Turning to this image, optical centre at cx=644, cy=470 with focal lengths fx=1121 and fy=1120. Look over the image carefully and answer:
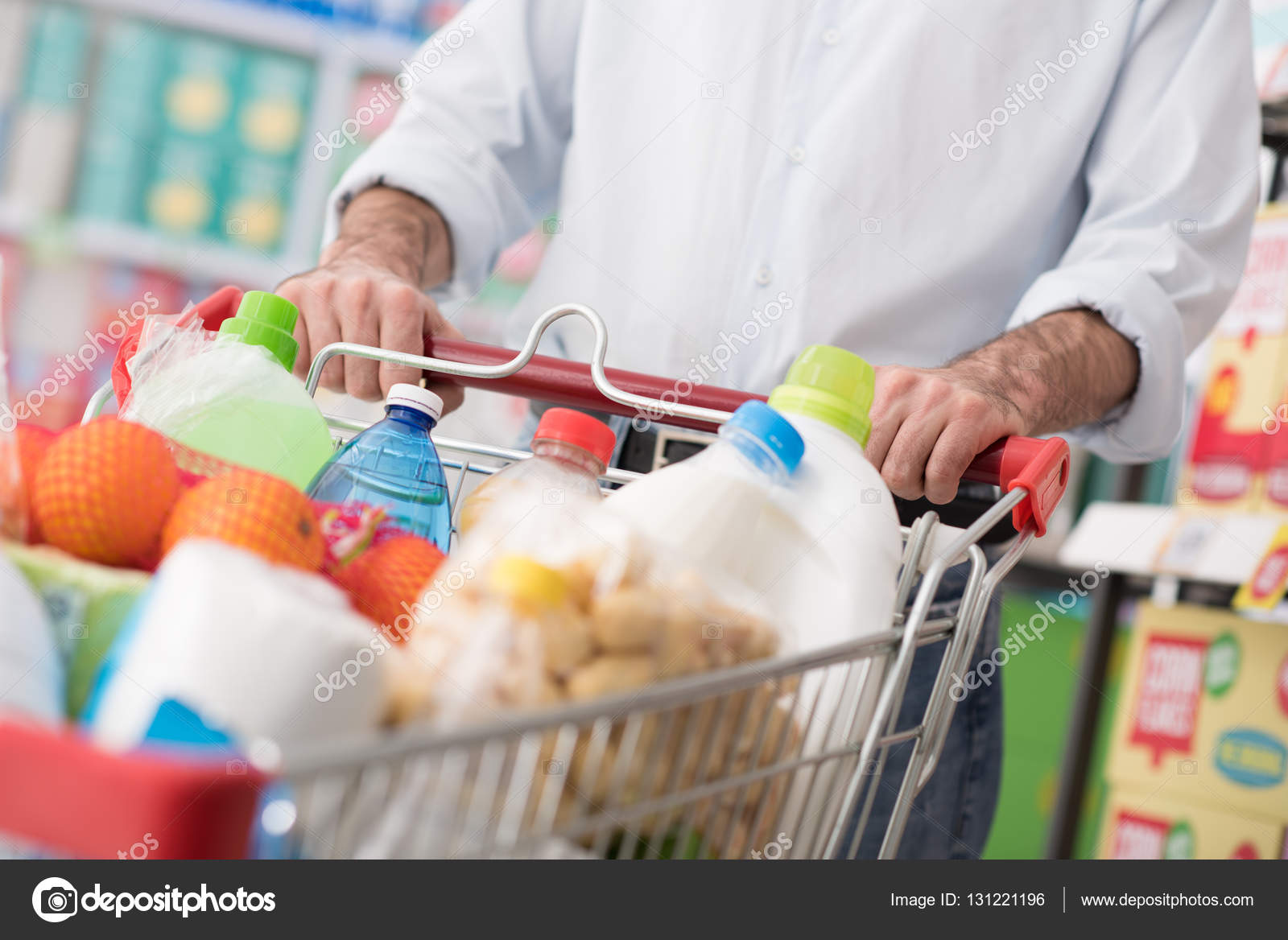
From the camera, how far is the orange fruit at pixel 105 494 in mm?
589

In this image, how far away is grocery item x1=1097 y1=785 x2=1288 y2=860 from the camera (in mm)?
2172

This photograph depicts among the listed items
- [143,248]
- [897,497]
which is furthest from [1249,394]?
[143,248]

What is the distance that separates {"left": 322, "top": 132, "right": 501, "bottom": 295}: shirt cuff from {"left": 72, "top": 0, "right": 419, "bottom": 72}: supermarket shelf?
2.05 m

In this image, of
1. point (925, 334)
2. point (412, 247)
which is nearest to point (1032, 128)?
point (925, 334)

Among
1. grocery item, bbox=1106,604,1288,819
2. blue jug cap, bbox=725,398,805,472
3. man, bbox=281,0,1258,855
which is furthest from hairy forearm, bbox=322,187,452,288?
grocery item, bbox=1106,604,1288,819

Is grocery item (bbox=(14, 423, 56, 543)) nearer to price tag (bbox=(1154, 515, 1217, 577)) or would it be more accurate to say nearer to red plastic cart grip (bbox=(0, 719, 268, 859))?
red plastic cart grip (bbox=(0, 719, 268, 859))

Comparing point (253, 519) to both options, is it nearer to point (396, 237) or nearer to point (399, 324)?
point (399, 324)

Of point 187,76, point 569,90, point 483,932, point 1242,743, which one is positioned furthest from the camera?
point 187,76

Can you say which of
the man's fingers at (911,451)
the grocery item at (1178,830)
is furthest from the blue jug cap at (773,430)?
the grocery item at (1178,830)

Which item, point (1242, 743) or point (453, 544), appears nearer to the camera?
point (453, 544)

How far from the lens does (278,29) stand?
319 cm

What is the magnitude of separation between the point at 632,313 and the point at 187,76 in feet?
7.62

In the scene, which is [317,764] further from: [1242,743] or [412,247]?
[1242,743]

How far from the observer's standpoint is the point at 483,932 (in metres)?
0.48
